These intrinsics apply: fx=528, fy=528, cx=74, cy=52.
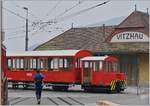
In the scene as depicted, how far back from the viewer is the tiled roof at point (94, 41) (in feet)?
161

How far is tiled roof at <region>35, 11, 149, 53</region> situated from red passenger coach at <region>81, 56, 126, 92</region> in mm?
11248

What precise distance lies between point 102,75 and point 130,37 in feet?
51.1

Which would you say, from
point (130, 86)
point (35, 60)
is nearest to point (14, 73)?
point (35, 60)

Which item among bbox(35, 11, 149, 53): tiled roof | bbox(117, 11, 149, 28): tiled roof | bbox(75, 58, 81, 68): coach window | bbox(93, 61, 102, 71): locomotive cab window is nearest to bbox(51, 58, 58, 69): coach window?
bbox(75, 58, 81, 68): coach window

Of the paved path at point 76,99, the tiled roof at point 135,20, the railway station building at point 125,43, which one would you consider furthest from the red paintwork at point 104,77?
the tiled roof at point 135,20

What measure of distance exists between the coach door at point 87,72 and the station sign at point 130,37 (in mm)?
13412

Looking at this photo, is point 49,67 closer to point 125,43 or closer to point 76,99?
point 76,99

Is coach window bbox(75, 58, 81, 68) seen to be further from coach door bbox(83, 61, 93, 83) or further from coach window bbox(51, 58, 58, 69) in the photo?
coach window bbox(51, 58, 58, 69)

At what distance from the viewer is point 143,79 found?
4753 cm

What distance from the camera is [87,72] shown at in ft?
118

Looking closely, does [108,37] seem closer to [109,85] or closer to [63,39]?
[63,39]

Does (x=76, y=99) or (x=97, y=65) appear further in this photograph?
(x=97, y=65)

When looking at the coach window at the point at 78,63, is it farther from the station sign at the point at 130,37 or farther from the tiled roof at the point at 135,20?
the tiled roof at the point at 135,20

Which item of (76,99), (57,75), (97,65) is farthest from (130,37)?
(76,99)
